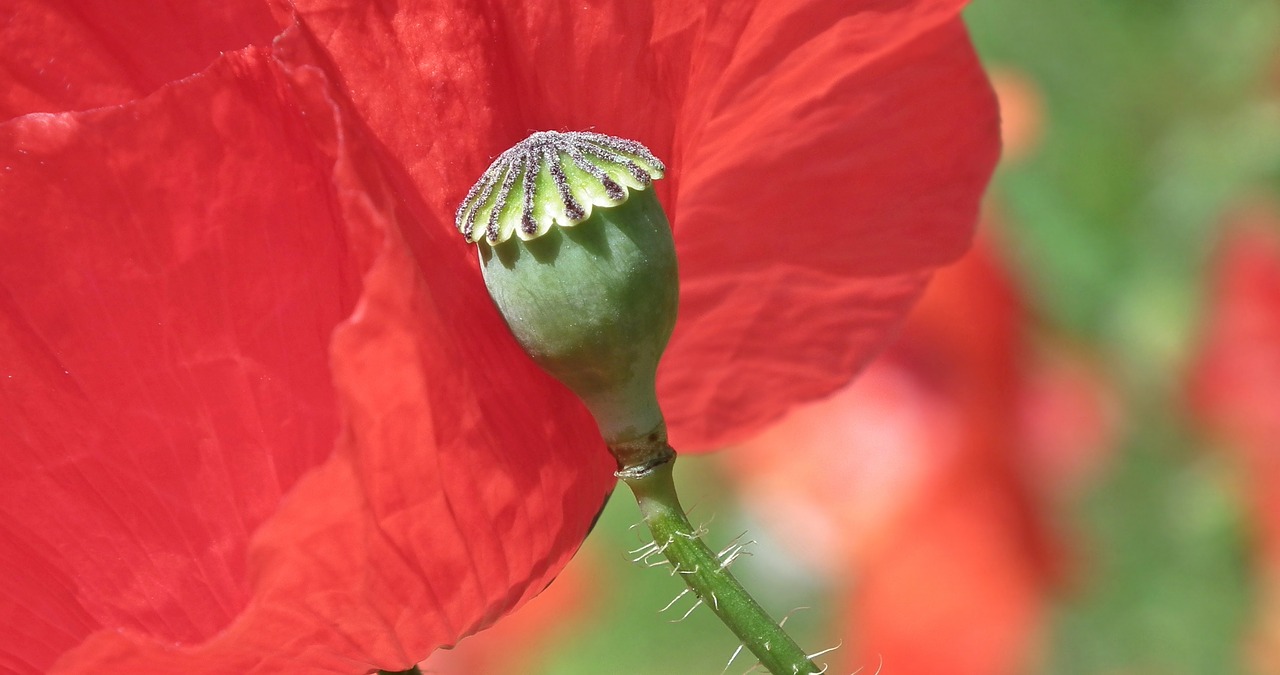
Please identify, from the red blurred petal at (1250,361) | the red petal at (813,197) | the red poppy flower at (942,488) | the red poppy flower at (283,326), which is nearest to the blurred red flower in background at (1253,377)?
the red blurred petal at (1250,361)

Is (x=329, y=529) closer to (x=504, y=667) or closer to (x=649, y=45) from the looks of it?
(x=649, y=45)

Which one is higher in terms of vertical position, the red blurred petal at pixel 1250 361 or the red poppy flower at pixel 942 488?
the red poppy flower at pixel 942 488

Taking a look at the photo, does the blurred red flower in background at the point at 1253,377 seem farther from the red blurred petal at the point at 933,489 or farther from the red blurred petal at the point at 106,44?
the red blurred petal at the point at 106,44

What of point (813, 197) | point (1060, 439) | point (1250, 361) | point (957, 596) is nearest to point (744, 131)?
point (813, 197)

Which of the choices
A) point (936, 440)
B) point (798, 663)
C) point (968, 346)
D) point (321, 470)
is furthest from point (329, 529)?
point (936, 440)

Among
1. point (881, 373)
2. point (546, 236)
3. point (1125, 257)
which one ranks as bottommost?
point (546, 236)

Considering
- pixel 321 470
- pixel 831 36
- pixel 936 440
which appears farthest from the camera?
pixel 936 440
